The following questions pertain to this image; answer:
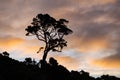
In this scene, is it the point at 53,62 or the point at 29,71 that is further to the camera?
the point at 53,62

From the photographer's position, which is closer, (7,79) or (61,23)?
(7,79)

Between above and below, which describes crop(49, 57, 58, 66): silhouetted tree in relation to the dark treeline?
above

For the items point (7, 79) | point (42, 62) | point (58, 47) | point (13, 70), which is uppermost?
point (58, 47)

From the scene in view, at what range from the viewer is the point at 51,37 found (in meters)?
67.4

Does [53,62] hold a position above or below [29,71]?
above

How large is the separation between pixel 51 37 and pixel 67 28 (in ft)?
15.4

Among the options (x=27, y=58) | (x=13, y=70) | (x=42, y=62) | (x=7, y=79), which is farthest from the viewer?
(x=27, y=58)

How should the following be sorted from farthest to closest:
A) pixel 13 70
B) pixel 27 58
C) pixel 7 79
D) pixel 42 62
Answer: pixel 27 58
pixel 42 62
pixel 13 70
pixel 7 79

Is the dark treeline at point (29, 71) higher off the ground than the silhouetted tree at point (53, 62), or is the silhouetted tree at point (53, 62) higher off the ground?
the silhouetted tree at point (53, 62)

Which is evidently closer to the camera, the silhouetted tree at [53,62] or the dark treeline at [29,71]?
the dark treeline at [29,71]

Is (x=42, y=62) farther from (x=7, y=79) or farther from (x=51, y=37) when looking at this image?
(x=7, y=79)

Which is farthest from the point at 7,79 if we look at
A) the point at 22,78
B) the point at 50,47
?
the point at 50,47

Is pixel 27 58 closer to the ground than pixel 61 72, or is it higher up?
higher up

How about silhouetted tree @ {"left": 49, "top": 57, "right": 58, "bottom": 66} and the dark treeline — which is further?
silhouetted tree @ {"left": 49, "top": 57, "right": 58, "bottom": 66}
